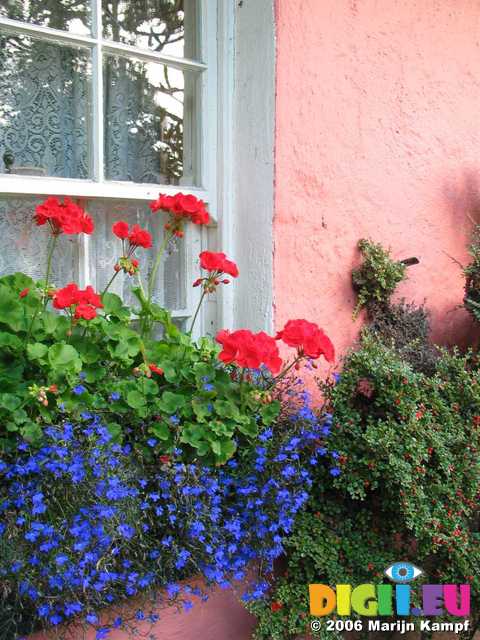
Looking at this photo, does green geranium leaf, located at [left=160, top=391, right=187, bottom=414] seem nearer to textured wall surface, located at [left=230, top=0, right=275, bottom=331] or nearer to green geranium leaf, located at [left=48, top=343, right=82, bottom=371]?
green geranium leaf, located at [left=48, top=343, right=82, bottom=371]

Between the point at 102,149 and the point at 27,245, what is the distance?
16.9 inches

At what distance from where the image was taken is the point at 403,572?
7.72 feet

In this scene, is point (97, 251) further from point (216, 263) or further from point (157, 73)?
point (157, 73)

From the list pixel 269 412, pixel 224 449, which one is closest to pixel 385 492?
pixel 269 412

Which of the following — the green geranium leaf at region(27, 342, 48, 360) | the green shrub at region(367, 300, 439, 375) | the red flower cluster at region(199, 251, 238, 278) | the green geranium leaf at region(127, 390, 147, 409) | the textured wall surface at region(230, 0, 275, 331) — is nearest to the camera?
the green geranium leaf at region(27, 342, 48, 360)

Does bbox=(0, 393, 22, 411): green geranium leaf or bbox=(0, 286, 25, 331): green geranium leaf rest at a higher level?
bbox=(0, 286, 25, 331): green geranium leaf

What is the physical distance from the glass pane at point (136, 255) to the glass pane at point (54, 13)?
1.97 feet

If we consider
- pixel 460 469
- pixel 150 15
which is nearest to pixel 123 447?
pixel 460 469

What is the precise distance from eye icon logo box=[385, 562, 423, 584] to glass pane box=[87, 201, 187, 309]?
1.24 meters

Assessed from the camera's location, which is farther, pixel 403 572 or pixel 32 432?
pixel 403 572

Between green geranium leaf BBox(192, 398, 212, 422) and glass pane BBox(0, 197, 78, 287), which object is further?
glass pane BBox(0, 197, 78, 287)

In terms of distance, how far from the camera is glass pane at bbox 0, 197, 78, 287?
220 cm

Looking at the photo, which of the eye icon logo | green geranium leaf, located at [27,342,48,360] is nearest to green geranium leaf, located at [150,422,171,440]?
green geranium leaf, located at [27,342,48,360]

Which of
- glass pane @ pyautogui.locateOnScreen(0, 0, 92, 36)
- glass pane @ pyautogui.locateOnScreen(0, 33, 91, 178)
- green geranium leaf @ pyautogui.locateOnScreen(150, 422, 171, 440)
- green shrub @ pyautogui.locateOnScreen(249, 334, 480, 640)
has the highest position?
glass pane @ pyautogui.locateOnScreen(0, 0, 92, 36)
